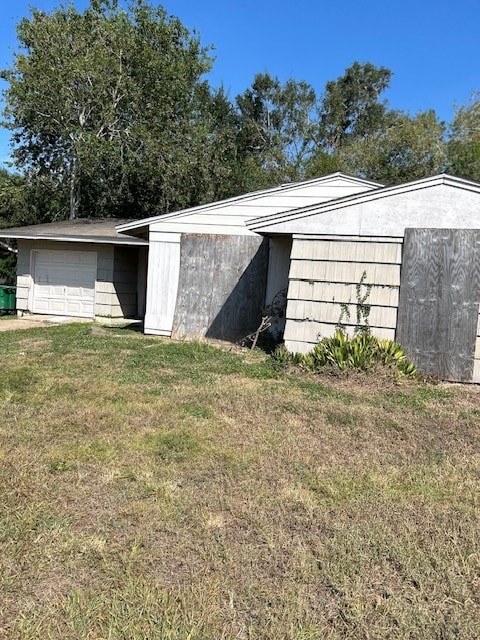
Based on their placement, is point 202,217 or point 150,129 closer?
point 202,217

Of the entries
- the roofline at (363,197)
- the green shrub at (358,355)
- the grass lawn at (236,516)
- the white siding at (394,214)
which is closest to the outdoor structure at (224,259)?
the roofline at (363,197)

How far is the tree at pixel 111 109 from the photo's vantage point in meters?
19.5

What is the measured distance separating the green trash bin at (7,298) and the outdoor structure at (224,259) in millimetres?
6384

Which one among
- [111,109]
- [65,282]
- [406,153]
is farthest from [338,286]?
[406,153]

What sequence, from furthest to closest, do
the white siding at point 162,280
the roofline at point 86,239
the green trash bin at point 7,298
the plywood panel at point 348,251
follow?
the green trash bin at point 7,298, the roofline at point 86,239, the white siding at point 162,280, the plywood panel at point 348,251

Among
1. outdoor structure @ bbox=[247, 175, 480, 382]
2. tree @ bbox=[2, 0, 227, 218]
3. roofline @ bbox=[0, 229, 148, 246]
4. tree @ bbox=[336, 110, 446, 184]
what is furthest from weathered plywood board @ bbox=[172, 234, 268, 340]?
tree @ bbox=[336, 110, 446, 184]

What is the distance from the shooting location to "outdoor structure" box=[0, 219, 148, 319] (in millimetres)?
14000

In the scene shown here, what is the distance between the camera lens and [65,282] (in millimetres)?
14547

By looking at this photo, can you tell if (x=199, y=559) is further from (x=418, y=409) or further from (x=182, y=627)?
(x=418, y=409)

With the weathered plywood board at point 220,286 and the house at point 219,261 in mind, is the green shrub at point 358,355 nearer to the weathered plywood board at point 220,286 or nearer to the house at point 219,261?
the house at point 219,261

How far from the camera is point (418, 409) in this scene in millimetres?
5605

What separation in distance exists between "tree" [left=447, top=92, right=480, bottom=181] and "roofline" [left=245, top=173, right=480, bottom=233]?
64.5 ft

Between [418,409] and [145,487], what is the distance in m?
3.42

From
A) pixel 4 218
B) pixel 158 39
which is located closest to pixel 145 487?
pixel 158 39
